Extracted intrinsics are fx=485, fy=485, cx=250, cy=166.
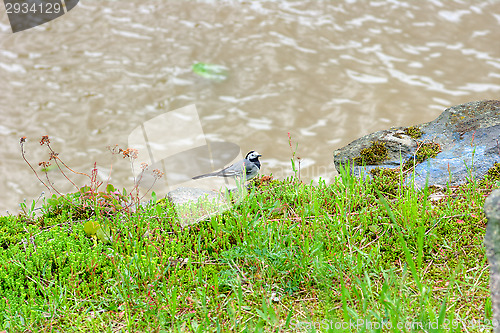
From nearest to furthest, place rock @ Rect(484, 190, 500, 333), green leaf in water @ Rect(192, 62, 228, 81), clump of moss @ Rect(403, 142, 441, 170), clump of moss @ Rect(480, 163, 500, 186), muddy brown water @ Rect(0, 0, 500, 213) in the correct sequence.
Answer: rock @ Rect(484, 190, 500, 333)
clump of moss @ Rect(480, 163, 500, 186)
clump of moss @ Rect(403, 142, 441, 170)
muddy brown water @ Rect(0, 0, 500, 213)
green leaf in water @ Rect(192, 62, 228, 81)

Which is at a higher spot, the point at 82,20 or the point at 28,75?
the point at 82,20

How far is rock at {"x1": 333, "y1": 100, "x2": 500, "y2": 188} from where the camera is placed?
15.1 feet

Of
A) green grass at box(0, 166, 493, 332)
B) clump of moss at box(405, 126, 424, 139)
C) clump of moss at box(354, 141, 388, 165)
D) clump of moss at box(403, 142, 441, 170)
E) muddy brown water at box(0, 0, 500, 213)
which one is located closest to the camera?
green grass at box(0, 166, 493, 332)

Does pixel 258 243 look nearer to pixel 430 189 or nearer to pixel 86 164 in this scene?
pixel 430 189

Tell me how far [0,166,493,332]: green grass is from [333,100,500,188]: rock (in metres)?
0.32

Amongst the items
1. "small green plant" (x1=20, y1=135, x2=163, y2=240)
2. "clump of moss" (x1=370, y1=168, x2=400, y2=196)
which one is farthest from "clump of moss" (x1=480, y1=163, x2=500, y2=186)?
"small green plant" (x1=20, y1=135, x2=163, y2=240)

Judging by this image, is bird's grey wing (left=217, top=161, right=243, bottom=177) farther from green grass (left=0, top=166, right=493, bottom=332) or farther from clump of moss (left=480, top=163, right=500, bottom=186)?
clump of moss (left=480, top=163, right=500, bottom=186)

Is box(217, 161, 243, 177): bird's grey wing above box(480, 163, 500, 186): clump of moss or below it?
below

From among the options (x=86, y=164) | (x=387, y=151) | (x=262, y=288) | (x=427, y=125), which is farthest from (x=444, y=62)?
(x=262, y=288)

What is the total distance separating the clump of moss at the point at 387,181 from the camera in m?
4.53

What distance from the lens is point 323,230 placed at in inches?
154

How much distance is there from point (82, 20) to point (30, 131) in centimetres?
371

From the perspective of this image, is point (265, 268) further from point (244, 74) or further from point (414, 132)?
point (244, 74)

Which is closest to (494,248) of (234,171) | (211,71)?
(234,171)
